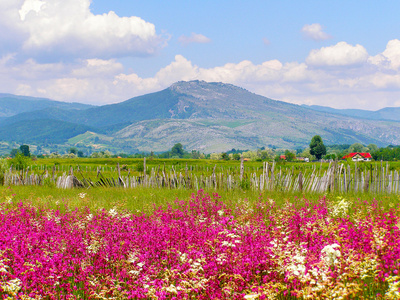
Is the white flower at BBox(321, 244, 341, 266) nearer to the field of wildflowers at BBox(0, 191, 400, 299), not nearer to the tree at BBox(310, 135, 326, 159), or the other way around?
the field of wildflowers at BBox(0, 191, 400, 299)

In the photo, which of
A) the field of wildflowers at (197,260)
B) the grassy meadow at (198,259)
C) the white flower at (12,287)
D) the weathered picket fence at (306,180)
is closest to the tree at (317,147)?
the weathered picket fence at (306,180)

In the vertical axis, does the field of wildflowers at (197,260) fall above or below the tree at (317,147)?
below

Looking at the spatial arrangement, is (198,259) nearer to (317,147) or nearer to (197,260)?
(197,260)

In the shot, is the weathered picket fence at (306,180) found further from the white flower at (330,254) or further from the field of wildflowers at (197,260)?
the white flower at (330,254)

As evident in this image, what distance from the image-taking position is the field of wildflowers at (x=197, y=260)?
443 cm

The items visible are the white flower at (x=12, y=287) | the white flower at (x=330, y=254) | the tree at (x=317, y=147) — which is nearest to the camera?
the white flower at (x=330, y=254)

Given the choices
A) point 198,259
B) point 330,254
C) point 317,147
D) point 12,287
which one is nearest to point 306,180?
point 198,259

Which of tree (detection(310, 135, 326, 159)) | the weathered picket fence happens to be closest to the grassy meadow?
the weathered picket fence

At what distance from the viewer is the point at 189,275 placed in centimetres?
486

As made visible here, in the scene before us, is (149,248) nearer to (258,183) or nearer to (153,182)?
(258,183)

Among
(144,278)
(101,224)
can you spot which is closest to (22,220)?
(101,224)

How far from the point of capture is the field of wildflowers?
4426 mm

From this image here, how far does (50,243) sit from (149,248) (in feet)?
6.23

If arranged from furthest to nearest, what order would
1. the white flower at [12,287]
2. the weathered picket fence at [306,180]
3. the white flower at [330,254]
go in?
the weathered picket fence at [306,180], the white flower at [12,287], the white flower at [330,254]
